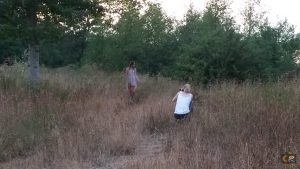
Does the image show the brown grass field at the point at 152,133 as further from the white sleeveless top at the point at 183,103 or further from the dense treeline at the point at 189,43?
the dense treeline at the point at 189,43

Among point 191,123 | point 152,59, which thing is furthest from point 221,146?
point 152,59

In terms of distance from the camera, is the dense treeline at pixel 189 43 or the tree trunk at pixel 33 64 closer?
the tree trunk at pixel 33 64

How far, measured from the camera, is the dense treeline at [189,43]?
20.8 m

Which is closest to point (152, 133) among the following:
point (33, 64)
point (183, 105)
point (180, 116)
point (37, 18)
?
point (180, 116)

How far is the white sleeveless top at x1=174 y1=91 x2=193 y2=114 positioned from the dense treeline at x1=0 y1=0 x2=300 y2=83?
597cm

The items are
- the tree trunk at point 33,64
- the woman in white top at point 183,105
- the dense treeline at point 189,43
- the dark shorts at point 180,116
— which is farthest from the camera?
the dense treeline at point 189,43

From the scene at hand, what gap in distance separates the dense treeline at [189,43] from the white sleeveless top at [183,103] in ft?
19.6

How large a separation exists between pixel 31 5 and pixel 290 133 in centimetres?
1024

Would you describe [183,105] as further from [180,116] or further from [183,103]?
[180,116]

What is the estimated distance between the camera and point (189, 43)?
95.0 ft

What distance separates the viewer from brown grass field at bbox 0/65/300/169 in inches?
240

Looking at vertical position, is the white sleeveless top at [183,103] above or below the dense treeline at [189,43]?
below

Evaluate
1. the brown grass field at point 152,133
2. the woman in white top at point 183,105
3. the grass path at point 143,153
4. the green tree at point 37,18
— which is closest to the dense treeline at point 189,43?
the green tree at point 37,18

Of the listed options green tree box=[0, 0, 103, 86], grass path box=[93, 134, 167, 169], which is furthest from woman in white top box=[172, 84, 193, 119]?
green tree box=[0, 0, 103, 86]
